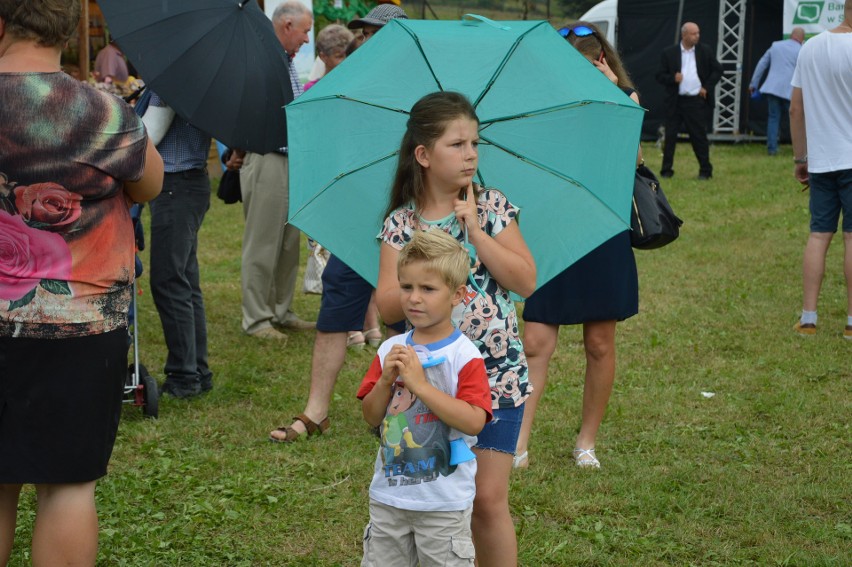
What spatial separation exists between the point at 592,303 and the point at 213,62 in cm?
218

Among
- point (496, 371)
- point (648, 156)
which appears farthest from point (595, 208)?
point (648, 156)

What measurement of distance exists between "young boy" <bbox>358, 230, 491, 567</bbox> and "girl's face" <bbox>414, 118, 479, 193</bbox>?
221 mm

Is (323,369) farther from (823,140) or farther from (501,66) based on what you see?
(823,140)

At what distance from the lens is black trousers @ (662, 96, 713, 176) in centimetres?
1659

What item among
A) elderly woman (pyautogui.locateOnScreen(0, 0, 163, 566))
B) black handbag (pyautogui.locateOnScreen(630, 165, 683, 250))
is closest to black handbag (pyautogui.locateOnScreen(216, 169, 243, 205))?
black handbag (pyautogui.locateOnScreen(630, 165, 683, 250))

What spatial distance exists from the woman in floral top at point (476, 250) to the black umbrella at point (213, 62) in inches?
85.9

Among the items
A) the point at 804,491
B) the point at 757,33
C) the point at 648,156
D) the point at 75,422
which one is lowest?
the point at 648,156

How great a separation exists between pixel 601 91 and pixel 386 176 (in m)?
0.75

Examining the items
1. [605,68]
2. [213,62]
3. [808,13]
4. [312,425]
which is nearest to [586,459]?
[312,425]

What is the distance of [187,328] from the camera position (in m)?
6.16

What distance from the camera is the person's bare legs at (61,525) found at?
3.25 metres

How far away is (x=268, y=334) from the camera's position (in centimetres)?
786

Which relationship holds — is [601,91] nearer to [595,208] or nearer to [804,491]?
[595,208]

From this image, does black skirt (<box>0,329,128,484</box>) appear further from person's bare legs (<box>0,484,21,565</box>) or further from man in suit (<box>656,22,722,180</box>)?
man in suit (<box>656,22,722,180</box>)
